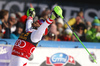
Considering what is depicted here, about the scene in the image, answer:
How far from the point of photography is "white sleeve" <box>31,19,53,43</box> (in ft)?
10.4

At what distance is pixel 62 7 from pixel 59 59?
370cm

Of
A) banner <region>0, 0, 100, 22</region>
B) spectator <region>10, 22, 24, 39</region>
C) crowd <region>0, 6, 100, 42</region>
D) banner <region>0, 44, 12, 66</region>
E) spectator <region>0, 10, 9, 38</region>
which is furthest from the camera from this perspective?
banner <region>0, 0, 100, 22</region>

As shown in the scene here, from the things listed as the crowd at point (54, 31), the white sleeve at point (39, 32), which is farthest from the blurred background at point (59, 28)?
the white sleeve at point (39, 32)

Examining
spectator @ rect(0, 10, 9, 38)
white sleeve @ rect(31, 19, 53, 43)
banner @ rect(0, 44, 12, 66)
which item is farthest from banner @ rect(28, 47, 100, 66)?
spectator @ rect(0, 10, 9, 38)

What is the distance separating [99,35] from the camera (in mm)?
5316

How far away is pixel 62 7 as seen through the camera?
7.73 m

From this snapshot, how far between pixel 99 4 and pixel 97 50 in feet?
13.0

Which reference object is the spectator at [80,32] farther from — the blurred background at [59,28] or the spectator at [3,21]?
the spectator at [3,21]

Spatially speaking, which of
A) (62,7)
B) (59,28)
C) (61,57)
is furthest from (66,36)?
(62,7)

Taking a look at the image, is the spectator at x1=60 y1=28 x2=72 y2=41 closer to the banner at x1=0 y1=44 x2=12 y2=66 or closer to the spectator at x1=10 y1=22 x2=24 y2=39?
the spectator at x1=10 y1=22 x2=24 y2=39

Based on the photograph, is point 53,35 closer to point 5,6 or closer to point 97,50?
point 97,50

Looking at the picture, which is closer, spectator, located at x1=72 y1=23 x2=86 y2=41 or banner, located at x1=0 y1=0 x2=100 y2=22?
spectator, located at x1=72 y1=23 x2=86 y2=41

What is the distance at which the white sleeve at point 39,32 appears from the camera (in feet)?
10.4

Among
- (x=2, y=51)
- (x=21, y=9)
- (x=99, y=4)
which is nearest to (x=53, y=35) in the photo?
(x=2, y=51)
